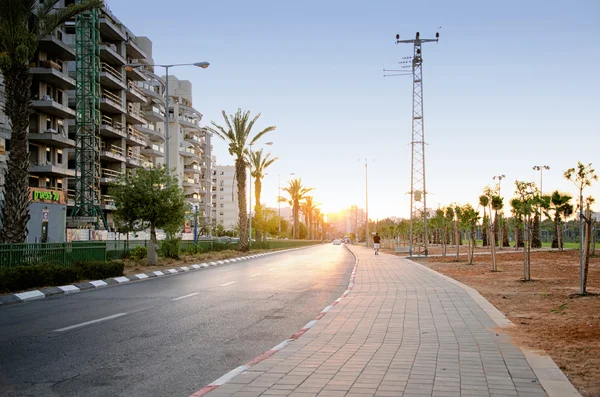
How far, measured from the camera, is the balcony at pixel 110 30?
53.6 meters

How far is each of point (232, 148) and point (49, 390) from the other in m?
39.8

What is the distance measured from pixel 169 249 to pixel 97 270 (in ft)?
38.9

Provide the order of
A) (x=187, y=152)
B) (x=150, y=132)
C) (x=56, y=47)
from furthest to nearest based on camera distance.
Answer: (x=187, y=152) → (x=150, y=132) → (x=56, y=47)

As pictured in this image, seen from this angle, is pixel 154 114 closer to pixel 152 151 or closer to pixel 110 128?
pixel 152 151

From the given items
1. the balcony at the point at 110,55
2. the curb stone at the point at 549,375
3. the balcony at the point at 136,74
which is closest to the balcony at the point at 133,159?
the balcony at the point at 136,74

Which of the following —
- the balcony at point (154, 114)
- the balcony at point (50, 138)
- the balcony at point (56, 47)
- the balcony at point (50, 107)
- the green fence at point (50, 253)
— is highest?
the balcony at point (56, 47)

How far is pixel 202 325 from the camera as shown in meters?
9.84

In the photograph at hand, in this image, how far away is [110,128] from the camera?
54219mm

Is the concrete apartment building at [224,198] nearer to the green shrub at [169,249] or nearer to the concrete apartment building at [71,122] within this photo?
the concrete apartment building at [71,122]

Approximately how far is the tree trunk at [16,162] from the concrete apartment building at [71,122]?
11.3 metres

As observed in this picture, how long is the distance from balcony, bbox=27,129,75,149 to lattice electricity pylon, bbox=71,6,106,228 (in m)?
1.66

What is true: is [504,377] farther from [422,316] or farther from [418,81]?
[418,81]

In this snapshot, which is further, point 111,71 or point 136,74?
point 136,74

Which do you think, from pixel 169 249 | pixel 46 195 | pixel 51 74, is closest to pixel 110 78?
pixel 51 74
